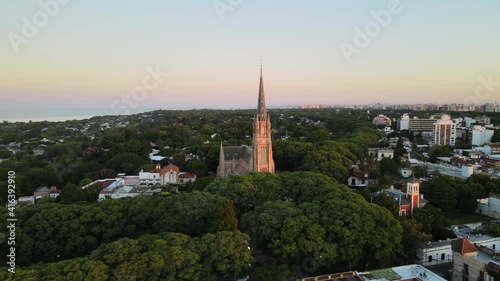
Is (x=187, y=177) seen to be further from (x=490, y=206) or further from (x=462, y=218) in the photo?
(x=490, y=206)

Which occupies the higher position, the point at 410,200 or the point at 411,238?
the point at 410,200

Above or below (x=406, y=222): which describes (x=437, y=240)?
below

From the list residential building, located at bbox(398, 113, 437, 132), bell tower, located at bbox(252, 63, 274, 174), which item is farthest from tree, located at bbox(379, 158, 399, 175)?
residential building, located at bbox(398, 113, 437, 132)

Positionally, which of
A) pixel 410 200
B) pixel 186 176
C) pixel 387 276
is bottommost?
pixel 387 276

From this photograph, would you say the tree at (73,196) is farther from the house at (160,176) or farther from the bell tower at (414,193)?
the bell tower at (414,193)

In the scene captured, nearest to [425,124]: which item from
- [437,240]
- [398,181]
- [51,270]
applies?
[398,181]

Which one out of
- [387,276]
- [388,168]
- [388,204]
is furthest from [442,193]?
[387,276]

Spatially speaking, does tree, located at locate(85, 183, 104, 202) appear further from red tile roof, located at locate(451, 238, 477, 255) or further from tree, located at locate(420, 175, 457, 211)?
tree, located at locate(420, 175, 457, 211)

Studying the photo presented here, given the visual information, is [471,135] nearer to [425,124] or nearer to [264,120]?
[425,124]
